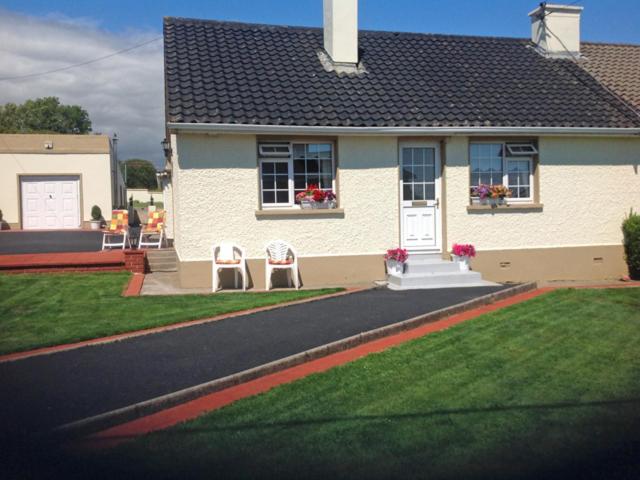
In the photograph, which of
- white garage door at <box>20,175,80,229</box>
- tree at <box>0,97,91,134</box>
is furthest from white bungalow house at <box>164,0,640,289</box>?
tree at <box>0,97,91,134</box>

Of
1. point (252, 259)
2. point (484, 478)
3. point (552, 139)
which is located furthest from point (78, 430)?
point (552, 139)

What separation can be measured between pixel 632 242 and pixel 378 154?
19.0ft

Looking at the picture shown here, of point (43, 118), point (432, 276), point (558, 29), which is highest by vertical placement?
point (43, 118)

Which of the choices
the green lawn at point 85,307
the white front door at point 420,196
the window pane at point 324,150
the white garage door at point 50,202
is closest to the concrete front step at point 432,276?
the white front door at point 420,196

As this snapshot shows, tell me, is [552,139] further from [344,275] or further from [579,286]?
[344,275]

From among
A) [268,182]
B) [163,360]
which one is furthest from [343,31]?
[163,360]

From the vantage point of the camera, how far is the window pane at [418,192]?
44.7 feet

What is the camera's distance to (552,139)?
14023 millimetres

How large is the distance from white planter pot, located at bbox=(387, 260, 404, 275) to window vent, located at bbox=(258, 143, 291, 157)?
2850mm

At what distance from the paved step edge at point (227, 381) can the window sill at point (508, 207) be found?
13.4 feet

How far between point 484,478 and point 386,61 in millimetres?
12156

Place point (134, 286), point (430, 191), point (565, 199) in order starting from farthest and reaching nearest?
point (565, 199), point (430, 191), point (134, 286)

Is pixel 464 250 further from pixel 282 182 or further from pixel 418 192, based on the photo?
pixel 282 182

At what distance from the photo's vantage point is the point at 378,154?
13133 mm
